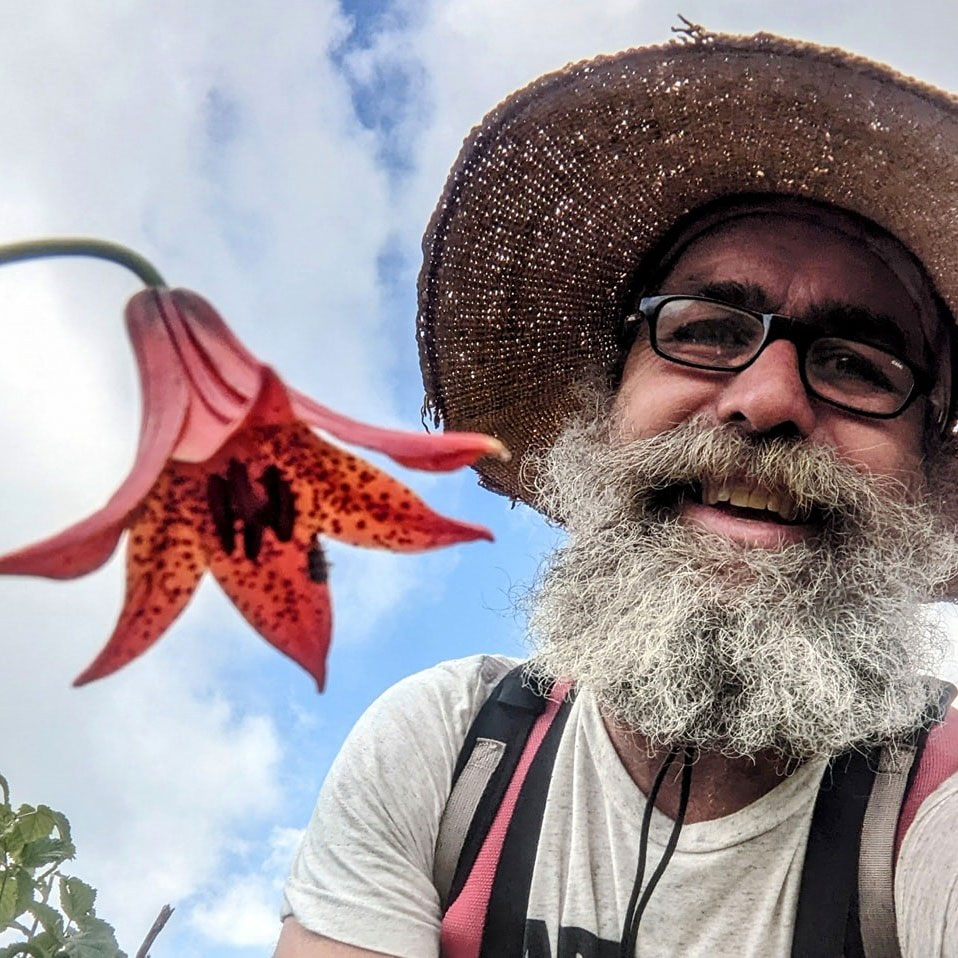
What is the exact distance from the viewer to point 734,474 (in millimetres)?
1340

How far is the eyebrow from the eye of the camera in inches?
54.8

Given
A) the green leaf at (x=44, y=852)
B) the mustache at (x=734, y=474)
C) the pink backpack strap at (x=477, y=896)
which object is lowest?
the green leaf at (x=44, y=852)

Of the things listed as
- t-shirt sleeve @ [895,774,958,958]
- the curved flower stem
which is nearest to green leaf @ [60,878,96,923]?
t-shirt sleeve @ [895,774,958,958]

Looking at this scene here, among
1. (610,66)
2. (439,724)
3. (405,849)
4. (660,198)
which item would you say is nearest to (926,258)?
(660,198)

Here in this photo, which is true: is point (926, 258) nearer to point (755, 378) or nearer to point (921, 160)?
point (921, 160)

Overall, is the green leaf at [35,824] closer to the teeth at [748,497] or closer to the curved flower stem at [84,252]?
the teeth at [748,497]

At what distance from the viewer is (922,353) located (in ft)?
4.79

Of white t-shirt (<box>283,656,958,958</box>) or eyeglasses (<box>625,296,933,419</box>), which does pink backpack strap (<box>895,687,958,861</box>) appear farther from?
eyeglasses (<box>625,296,933,419</box>)

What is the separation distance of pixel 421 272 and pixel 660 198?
0.42 meters

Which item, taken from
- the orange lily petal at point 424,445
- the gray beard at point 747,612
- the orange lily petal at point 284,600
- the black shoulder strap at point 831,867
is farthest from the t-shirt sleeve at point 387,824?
the orange lily petal at point 424,445

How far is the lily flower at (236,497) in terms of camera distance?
0.38m

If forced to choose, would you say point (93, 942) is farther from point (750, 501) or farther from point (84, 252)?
point (84, 252)

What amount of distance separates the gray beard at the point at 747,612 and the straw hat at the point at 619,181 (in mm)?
297

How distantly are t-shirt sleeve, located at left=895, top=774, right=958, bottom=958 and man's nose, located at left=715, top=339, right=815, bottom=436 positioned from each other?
1.71 ft
